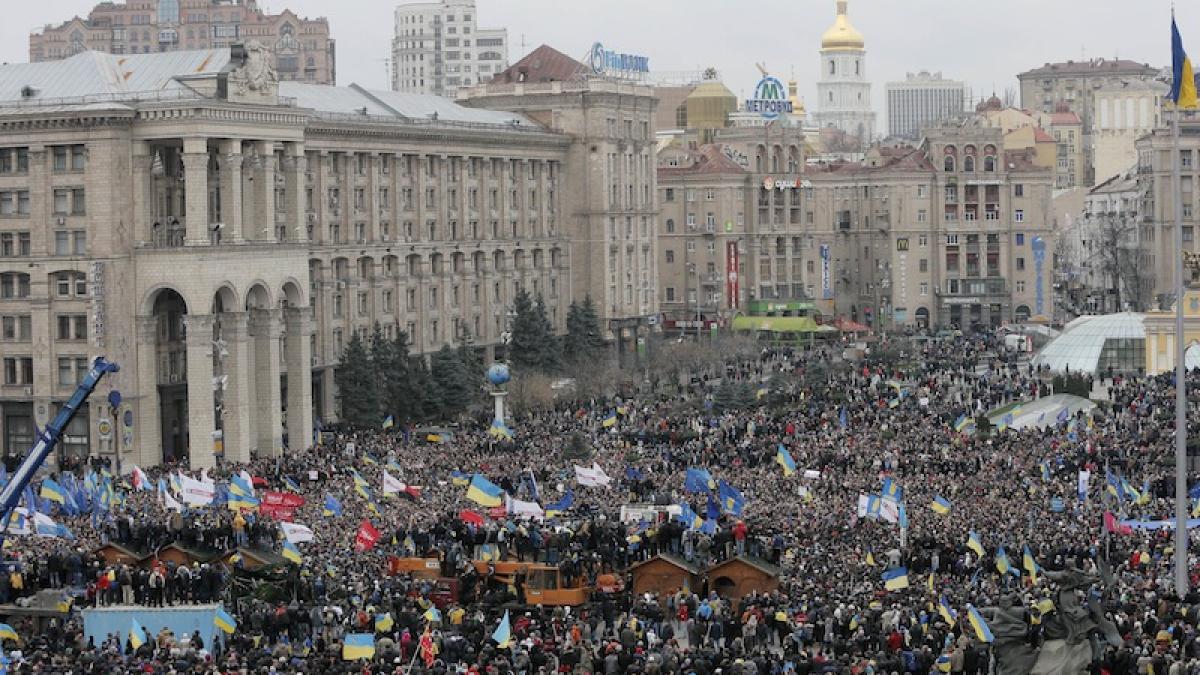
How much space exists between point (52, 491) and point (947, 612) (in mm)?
22428

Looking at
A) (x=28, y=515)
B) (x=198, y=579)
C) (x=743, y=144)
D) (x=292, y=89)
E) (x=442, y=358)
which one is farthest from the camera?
(x=743, y=144)

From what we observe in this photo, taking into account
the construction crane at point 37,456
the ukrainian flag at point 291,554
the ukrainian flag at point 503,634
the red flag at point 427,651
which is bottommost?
the red flag at point 427,651

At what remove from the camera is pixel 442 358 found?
85375mm

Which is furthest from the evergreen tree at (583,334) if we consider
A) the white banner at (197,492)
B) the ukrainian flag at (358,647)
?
the ukrainian flag at (358,647)

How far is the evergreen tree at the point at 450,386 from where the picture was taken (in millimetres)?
84438

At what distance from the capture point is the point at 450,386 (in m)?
84.9

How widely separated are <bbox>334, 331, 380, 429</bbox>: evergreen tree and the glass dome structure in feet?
79.9

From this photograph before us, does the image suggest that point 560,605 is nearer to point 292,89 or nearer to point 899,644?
point 899,644

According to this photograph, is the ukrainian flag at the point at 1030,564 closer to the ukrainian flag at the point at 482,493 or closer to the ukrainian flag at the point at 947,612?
the ukrainian flag at the point at 947,612

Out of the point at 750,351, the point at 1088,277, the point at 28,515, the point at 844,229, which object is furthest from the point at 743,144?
the point at 28,515

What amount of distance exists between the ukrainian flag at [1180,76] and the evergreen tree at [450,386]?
143 feet

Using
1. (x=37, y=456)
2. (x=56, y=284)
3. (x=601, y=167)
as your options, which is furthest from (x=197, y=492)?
(x=601, y=167)

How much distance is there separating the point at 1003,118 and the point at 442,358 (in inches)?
4133

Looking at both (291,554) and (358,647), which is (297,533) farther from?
(358,647)
